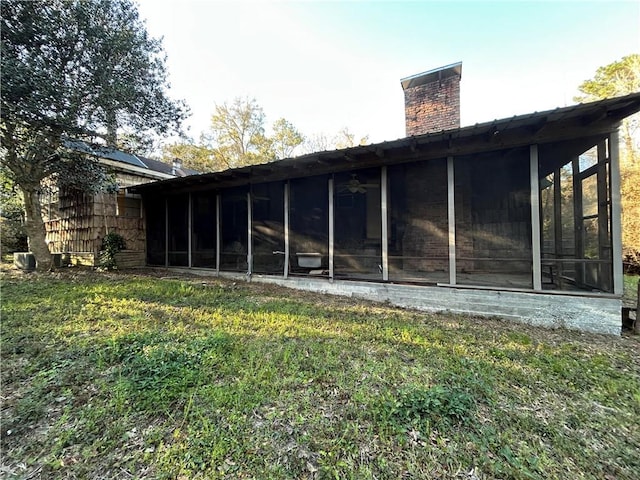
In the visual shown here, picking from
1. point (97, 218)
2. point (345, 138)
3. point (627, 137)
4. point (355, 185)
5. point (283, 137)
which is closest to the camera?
point (355, 185)

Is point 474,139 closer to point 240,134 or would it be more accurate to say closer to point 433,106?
point 433,106

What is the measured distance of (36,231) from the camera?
25.7 ft

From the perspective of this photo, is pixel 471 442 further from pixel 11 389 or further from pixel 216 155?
pixel 216 155

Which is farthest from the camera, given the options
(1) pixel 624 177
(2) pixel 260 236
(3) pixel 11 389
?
(1) pixel 624 177

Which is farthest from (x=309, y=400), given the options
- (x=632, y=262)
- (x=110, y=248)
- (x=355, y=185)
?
(x=632, y=262)

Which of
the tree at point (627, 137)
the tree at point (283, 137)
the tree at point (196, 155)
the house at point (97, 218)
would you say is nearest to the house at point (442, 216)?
the house at point (97, 218)

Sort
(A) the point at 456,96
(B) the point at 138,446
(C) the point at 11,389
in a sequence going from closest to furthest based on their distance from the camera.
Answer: (B) the point at 138,446, (C) the point at 11,389, (A) the point at 456,96

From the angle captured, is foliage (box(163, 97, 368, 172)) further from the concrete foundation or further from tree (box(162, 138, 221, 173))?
the concrete foundation

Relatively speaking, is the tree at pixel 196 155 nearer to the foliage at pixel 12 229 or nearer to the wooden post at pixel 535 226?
the foliage at pixel 12 229

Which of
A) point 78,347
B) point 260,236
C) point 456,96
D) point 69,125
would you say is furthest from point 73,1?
point 456,96

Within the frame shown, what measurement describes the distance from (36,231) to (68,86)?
429 cm

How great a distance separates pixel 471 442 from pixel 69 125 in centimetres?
962

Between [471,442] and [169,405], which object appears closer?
[471,442]

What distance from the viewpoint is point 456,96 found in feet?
25.5
